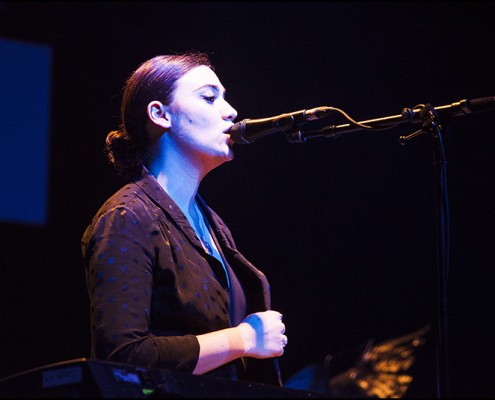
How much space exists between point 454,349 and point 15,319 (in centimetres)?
234

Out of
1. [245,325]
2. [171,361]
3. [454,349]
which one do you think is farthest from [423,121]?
[454,349]

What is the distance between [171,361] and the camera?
1.97 m

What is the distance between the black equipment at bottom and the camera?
1474 mm

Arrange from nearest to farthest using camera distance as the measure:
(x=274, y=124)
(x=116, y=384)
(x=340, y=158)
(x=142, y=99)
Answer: (x=116, y=384) < (x=274, y=124) < (x=142, y=99) < (x=340, y=158)

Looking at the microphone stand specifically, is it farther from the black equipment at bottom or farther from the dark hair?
the dark hair

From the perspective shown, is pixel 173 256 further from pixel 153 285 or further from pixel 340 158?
pixel 340 158

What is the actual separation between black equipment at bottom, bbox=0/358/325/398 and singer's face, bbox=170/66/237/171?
1.15m

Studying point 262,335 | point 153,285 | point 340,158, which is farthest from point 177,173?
point 340,158

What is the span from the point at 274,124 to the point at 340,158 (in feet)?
7.28

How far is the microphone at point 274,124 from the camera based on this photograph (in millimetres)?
2246

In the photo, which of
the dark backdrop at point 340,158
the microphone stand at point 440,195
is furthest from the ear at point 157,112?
the dark backdrop at point 340,158

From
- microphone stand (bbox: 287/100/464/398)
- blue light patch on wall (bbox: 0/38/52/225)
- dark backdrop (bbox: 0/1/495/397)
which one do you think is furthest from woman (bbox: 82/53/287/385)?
dark backdrop (bbox: 0/1/495/397)

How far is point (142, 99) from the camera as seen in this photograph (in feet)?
8.89

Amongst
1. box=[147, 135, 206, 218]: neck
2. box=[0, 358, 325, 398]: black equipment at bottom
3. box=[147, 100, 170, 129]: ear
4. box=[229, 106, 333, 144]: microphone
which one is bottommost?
box=[0, 358, 325, 398]: black equipment at bottom
